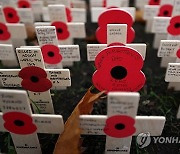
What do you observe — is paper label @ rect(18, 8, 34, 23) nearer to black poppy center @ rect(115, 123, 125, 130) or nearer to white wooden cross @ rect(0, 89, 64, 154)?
white wooden cross @ rect(0, 89, 64, 154)

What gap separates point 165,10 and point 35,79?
0.69 meters

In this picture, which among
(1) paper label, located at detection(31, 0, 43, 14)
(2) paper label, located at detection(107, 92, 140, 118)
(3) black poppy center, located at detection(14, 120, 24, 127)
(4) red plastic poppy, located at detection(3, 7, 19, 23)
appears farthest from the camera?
(1) paper label, located at detection(31, 0, 43, 14)

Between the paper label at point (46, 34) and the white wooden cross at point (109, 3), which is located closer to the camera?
the paper label at point (46, 34)

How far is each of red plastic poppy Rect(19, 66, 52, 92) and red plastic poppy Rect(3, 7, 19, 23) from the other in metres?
0.49

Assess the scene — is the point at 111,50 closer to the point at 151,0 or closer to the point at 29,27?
the point at 151,0

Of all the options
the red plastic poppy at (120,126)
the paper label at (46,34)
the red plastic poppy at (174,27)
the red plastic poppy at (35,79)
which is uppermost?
the paper label at (46,34)

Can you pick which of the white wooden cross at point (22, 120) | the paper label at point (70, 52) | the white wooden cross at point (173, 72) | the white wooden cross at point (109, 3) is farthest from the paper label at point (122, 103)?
the white wooden cross at point (109, 3)

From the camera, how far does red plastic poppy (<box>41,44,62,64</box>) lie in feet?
3.34

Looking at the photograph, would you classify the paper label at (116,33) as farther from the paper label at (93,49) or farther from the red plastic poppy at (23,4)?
the red plastic poppy at (23,4)

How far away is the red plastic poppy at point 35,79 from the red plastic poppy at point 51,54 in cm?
15

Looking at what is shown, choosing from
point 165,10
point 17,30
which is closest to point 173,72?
point 165,10

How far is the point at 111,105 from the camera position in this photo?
72 centimetres

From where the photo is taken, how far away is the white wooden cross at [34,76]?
0.87 m

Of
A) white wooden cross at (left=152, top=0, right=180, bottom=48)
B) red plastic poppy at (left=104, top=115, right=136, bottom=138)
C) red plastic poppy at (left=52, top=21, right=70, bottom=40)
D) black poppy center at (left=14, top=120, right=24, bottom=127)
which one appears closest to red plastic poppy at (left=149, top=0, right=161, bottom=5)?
white wooden cross at (left=152, top=0, right=180, bottom=48)
